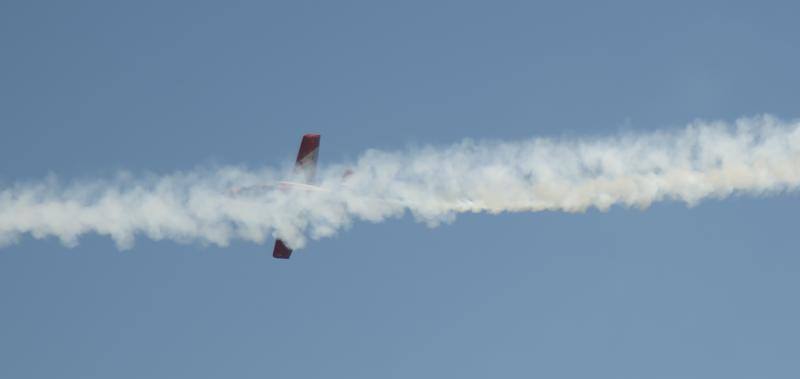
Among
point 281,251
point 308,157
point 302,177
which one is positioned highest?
point 308,157

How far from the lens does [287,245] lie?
192 ft

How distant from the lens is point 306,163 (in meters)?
57.4

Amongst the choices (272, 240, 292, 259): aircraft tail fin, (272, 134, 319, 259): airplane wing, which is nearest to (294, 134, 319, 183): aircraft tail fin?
(272, 134, 319, 259): airplane wing

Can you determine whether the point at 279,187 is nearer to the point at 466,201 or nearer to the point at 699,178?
the point at 466,201

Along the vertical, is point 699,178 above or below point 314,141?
below

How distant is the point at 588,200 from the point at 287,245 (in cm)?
1501

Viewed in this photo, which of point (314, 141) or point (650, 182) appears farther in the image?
point (314, 141)

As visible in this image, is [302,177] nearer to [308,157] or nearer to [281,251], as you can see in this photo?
[308,157]

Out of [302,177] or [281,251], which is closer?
[302,177]

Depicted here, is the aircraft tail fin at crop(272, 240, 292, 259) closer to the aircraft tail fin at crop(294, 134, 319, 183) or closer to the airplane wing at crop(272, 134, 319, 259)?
the airplane wing at crop(272, 134, 319, 259)

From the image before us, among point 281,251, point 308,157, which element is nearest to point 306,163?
point 308,157

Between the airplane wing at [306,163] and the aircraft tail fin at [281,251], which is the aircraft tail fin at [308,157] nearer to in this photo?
the airplane wing at [306,163]

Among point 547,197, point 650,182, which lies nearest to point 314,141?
point 547,197

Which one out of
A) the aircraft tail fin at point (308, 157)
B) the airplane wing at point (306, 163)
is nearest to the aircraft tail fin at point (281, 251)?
the airplane wing at point (306, 163)
